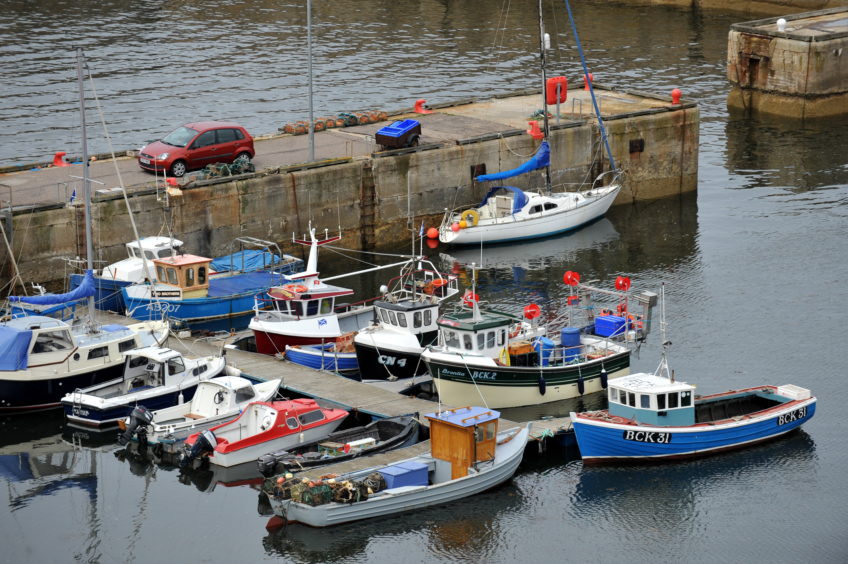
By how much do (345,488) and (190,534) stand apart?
13.0 ft

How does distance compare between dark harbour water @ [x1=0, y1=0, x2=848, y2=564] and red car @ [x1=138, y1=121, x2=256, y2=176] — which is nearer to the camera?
dark harbour water @ [x1=0, y1=0, x2=848, y2=564]

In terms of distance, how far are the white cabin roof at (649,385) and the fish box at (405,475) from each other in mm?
6019

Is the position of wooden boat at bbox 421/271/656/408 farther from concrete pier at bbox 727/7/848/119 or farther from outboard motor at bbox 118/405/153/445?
concrete pier at bbox 727/7/848/119

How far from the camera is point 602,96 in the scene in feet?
214

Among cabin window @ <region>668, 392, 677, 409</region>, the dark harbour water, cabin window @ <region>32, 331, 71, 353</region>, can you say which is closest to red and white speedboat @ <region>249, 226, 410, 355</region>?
cabin window @ <region>32, 331, 71, 353</region>

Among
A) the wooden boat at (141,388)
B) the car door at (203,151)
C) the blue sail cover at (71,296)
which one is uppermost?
the car door at (203,151)

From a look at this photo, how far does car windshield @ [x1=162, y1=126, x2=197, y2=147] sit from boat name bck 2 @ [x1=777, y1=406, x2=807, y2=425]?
85.6 ft

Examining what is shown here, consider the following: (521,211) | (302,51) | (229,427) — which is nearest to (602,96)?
(521,211)

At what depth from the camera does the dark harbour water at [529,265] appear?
3134cm

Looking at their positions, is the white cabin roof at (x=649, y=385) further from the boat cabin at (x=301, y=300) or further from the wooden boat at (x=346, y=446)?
the boat cabin at (x=301, y=300)

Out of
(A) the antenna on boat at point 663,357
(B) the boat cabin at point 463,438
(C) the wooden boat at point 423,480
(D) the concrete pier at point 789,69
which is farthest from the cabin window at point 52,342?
(D) the concrete pier at point 789,69

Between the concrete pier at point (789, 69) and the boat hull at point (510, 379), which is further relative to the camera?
the concrete pier at point (789, 69)

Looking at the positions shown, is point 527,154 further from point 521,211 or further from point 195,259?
point 195,259

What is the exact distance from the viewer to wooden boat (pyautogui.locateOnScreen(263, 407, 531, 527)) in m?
30.8
